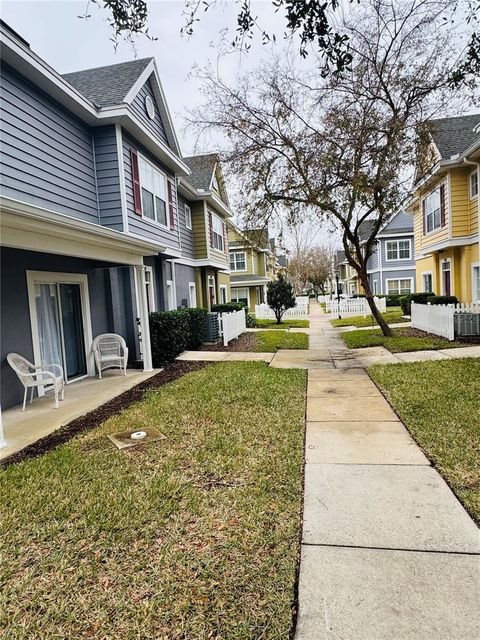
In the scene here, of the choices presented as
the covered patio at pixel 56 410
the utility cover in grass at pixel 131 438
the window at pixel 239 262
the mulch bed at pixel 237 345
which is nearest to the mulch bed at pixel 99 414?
the covered patio at pixel 56 410

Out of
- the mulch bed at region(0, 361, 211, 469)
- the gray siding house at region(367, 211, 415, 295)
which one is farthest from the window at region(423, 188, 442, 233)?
the gray siding house at region(367, 211, 415, 295)

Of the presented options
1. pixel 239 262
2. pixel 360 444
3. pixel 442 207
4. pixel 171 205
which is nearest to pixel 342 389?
pixel 360 444

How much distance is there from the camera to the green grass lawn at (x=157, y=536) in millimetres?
2215

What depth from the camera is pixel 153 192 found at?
38.5 ft

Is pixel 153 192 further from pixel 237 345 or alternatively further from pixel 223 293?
pixel 223 293

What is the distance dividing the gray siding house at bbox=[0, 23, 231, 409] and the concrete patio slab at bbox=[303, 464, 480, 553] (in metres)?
4.41

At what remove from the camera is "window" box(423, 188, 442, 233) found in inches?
663

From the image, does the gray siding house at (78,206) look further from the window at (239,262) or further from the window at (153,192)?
the window at (239,262)

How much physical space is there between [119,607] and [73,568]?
0.53 meters

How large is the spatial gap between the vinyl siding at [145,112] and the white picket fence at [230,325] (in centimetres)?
Answer: 593

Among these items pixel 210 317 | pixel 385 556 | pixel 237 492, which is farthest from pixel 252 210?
pixel 385 556

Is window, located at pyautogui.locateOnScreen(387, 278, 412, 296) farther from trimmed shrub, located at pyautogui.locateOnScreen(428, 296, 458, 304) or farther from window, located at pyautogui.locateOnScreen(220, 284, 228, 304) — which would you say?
trimmed shrub, located at pyautogui.locateOnScreen(428, 296, 458, 304)

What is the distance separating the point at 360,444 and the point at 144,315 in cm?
619

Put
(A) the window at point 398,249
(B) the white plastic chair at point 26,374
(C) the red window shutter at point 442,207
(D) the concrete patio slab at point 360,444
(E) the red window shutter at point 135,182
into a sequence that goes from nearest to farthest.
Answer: (D) the concrete patio slab at point 360,444 → (B) the white plastic chair at point 26,374 → (E) the red window shutter at point 135,182 → (C) the red window shutter at point 442,207 → (A) the window at point 398,249
